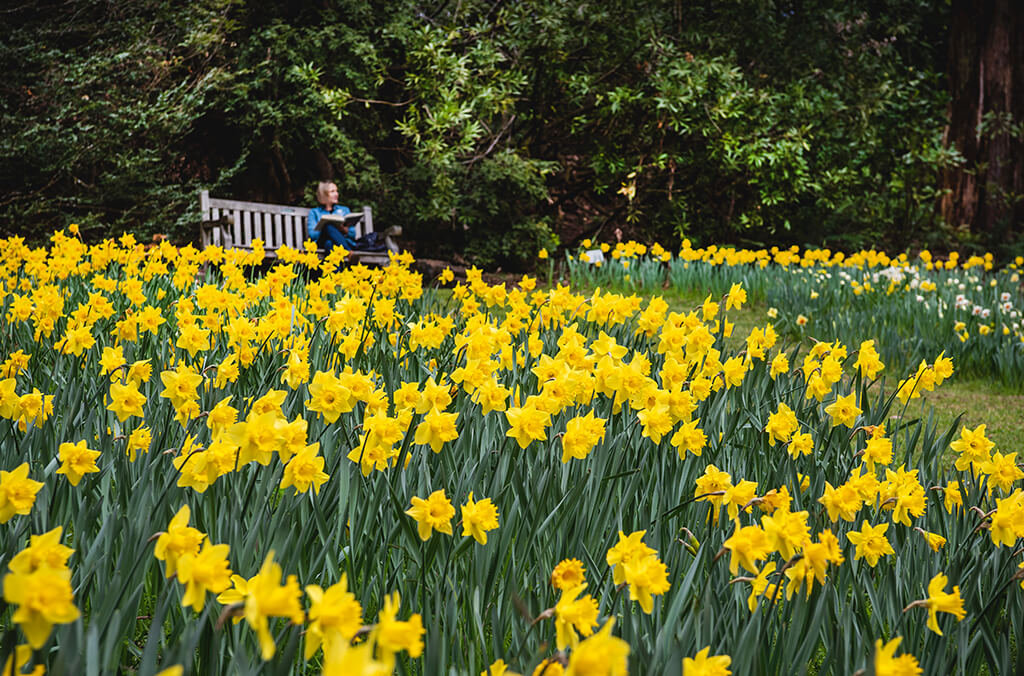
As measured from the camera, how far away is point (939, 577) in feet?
4.19

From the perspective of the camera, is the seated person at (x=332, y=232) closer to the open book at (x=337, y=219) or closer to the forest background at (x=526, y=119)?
the open book at (x=337, y=219)

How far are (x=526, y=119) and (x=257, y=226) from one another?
12.8ft

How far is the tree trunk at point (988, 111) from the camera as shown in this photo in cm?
1097

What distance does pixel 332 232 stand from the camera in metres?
7.53

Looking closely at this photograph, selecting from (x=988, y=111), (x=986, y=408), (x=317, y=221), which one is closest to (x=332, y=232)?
(x=317, y=221)

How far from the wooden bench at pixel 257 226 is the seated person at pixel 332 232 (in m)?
0.17

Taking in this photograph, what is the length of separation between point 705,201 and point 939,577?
1011 centimetres

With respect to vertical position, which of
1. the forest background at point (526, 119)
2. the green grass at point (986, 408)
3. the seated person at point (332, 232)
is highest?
the forest background at point (526, 119)

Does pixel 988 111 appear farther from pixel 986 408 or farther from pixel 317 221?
pixel 317 221

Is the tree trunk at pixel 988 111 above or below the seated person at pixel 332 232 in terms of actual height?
above

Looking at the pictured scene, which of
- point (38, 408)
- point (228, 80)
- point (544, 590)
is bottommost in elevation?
point (544, 590)

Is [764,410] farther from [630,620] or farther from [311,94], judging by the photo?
[311,94]

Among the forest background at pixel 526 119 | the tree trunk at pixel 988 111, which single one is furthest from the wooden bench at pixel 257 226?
the tree trunk at pixel 988 111

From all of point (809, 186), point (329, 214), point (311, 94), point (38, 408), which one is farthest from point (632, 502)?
point (809, 186)
